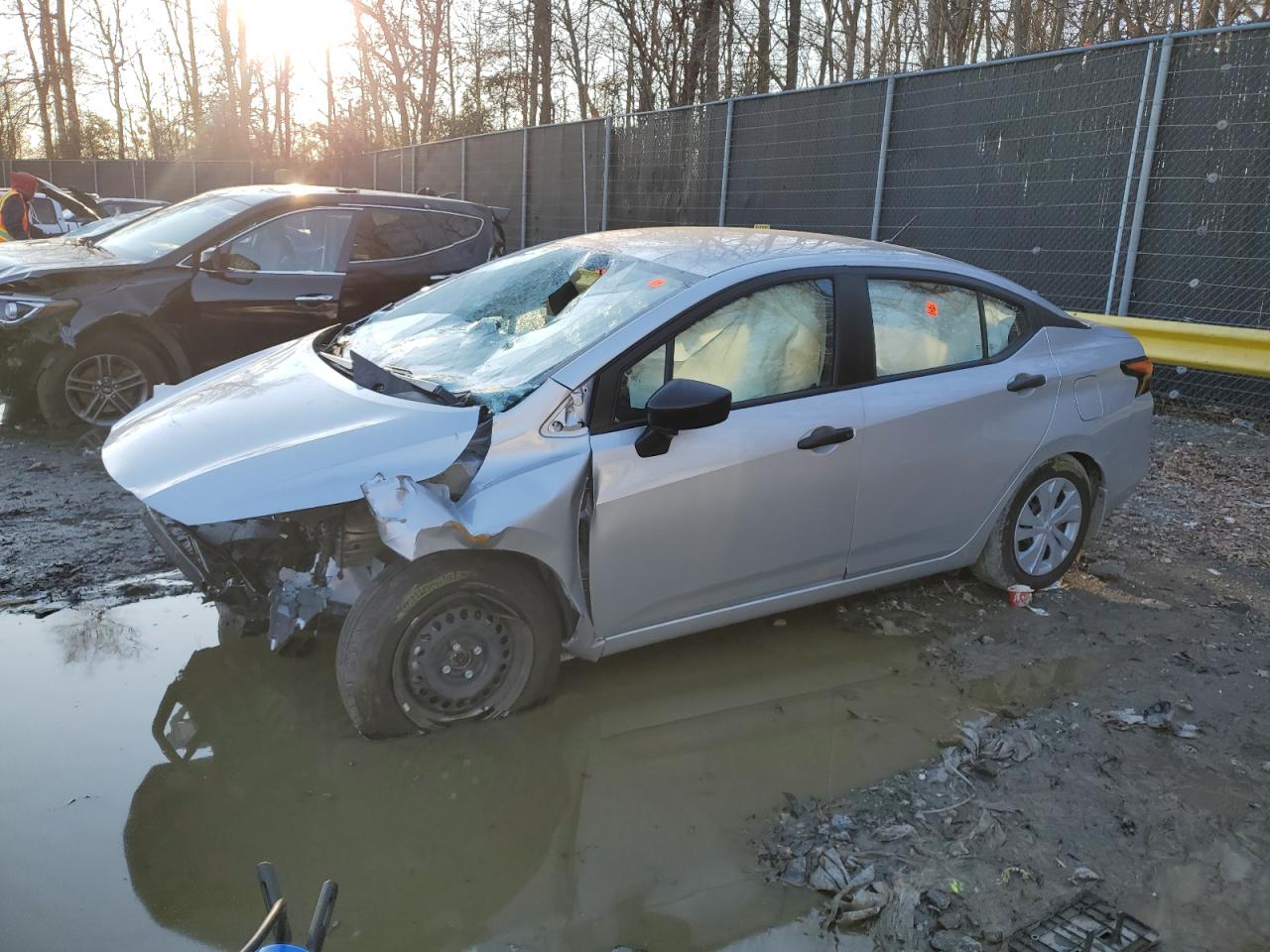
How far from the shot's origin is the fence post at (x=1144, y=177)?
312 inches

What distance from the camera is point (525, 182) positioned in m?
17.2

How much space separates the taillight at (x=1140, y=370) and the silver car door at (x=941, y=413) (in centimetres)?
51

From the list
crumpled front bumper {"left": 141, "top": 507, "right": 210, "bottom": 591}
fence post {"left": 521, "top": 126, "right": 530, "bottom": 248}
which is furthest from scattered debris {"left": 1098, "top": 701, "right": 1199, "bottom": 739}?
fence post {"left": 521, "top": 126, "right": 530, "bottom": 248}

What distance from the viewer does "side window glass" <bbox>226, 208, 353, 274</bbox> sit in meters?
7.14

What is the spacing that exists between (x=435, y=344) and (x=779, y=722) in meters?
2.00

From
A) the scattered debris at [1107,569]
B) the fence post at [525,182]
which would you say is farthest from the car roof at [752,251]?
the fence post at [525,182]

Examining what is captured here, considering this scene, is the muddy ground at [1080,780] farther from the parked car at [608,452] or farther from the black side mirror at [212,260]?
the black side mirror at [212,260]

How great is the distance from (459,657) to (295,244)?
4.99 m

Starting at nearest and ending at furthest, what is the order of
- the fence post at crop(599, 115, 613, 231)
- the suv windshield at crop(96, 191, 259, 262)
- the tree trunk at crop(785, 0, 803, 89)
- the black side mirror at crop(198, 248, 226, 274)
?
1. the black side mirror at crop(198, 248, 226, 274)
2. the suv windshield at crop(96, 191, 259, 262)
3. the fence post at crop(599, 115, 613, 231)
4. the tree trunk at crop(785, 0, 803, 89)

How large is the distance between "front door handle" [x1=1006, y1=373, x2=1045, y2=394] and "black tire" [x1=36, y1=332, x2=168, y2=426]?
17.7 ft

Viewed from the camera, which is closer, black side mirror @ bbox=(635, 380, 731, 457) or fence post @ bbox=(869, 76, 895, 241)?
black side mirror @ bbox=(635, 380, 731, 457)

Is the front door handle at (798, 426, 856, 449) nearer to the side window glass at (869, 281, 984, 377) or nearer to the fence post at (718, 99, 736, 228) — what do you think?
the side window glass at (869, 281, 984, 377)

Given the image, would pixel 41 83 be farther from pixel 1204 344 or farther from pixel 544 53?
pixel 1204 344

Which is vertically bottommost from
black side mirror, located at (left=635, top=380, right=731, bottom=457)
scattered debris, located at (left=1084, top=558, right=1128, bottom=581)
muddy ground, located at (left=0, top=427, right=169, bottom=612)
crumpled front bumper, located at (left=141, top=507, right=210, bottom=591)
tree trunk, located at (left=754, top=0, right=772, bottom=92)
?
scattered debris, located at (left=1084, top=558, right=1128, bottom=581)
